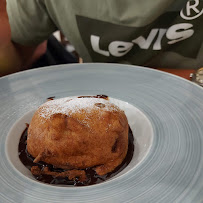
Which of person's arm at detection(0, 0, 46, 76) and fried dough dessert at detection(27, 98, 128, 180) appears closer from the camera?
fried dough dessert at detection(27, 98, 128, 180)

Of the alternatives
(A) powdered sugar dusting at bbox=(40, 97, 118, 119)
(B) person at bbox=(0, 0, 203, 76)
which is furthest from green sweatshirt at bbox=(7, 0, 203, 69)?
(A) powdered sugar dusting at bbox=(40, 97, 118, 119)

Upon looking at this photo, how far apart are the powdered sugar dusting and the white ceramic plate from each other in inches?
5.2

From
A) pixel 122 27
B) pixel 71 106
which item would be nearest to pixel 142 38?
pixel 122 27

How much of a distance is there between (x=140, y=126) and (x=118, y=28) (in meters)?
0.55

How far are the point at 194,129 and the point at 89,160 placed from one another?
268 millimetres

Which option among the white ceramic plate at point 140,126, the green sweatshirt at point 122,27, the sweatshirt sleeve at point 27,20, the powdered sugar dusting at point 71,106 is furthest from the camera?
the sweatshirt sleeve at point 27,20

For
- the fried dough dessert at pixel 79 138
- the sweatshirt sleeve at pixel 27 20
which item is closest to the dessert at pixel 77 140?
the fried dough dessert at pixel 79 138

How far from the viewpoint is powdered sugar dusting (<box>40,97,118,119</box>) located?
56 cm

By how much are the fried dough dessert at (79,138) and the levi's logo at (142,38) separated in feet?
1.93

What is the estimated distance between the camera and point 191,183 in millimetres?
443

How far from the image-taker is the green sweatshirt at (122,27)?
1032mm

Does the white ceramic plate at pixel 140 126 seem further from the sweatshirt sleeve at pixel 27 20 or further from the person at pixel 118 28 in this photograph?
the sweatshirt sleeve at pixel 27 20

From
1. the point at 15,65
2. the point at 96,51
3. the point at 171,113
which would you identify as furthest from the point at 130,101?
the point at 15,65

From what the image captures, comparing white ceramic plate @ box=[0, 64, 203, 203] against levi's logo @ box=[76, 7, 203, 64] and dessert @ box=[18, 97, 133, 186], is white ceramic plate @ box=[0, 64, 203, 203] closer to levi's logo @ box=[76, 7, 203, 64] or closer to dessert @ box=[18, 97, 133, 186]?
dessert @ box=[18, 97, 133, 186]
